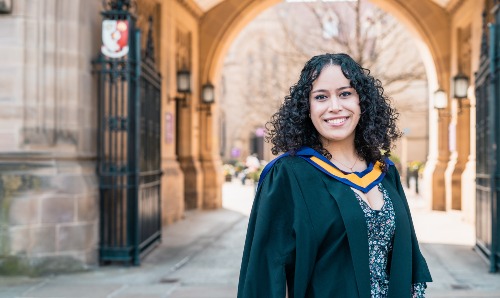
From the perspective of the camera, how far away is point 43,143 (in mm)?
6406

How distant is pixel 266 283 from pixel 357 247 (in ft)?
1.14

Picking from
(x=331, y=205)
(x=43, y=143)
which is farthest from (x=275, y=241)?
(x=43, y=143)

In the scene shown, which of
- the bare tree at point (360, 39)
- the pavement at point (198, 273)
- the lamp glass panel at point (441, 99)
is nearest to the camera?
the pavement at point (198, 273)

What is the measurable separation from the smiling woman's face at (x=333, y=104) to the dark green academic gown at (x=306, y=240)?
181 millimetres

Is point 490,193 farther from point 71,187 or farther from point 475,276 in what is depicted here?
point 71,187

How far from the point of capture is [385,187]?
2.31 meters

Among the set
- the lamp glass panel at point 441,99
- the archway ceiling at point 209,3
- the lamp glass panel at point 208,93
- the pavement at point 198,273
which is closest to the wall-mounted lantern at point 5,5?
the pavement at point 198,273

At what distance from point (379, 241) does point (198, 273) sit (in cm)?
480

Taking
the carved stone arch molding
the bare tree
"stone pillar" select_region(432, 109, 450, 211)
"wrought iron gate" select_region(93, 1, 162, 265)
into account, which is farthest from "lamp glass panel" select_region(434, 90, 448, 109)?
"wrought iron gate" select_region(93, 1, 162, 265)

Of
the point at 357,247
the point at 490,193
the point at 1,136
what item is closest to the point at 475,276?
the point at 490,193

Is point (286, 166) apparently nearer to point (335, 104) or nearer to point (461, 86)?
point (335, 104)

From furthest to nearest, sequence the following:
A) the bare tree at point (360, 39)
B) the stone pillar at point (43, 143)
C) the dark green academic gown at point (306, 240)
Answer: the bare tree at point (360, 39) < the stone pillar at point (43, 143) < the dark green academic gown at point (306, 240)

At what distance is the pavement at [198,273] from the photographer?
18.5 ft

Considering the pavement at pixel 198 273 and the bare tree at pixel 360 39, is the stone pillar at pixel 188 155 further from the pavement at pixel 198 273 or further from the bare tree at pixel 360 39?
the bare tree at pixel 360 39
